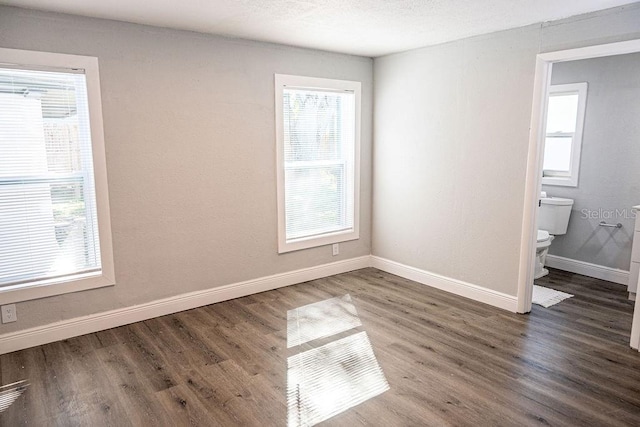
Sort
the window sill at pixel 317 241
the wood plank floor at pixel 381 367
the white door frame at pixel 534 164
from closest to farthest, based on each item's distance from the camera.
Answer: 1. the wood plank floor at pixel 381 367
2. the white door frame at pixel 534 164
3. the window sill at pixel 317 241

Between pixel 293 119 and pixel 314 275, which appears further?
pixel 314 275

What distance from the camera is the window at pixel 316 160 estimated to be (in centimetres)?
415

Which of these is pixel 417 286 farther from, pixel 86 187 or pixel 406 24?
pixel 86 187

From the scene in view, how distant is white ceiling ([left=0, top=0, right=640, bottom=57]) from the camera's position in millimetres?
2715

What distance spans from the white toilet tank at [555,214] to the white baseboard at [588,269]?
358mm

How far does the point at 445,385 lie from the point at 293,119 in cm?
273

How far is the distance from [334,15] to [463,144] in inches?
65.5

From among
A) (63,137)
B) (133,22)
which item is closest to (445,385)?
(63,137)

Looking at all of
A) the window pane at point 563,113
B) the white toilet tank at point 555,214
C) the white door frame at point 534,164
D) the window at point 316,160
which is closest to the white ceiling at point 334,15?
the white door frame at point 534,164

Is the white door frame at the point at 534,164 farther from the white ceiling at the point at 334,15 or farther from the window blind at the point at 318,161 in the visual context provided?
the window blind at the point at 318,161

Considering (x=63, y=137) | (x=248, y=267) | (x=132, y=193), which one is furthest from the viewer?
(x=248, y=267)

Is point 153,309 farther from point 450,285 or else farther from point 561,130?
point 561,130

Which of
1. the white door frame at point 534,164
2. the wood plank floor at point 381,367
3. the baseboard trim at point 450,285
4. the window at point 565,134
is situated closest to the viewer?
the wood plank floor at point 381,367

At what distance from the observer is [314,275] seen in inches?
178
